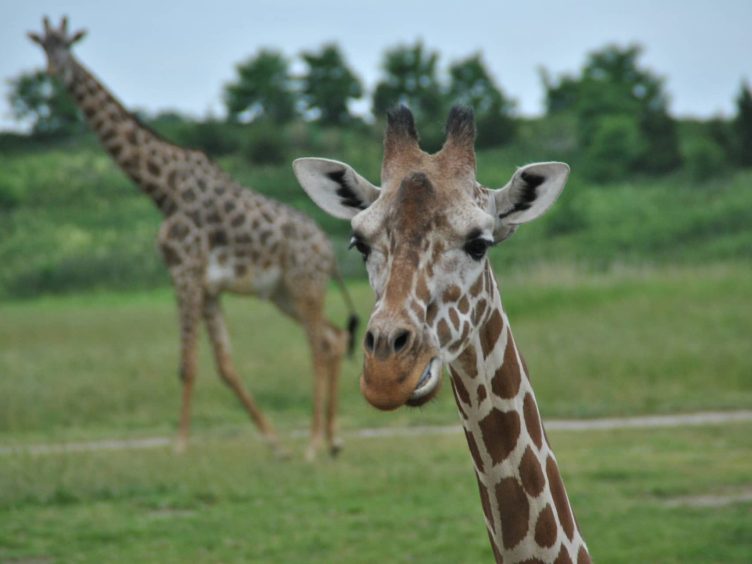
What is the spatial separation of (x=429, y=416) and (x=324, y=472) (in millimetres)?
3602

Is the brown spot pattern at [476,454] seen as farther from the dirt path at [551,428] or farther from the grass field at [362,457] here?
the dirt path at [551,428]

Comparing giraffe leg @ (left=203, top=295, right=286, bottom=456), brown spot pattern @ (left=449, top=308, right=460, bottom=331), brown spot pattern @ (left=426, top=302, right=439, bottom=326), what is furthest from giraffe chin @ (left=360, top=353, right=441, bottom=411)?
giraffe leg @ (left=203, top=295, right=286, bottom=456)

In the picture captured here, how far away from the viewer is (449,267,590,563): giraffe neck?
12.2 feet

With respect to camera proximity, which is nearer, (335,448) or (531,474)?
(531,474)

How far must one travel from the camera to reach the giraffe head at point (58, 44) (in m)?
11.7

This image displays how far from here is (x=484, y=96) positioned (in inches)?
1960

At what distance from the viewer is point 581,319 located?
18672 millimetres

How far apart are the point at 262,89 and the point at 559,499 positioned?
49354 mm

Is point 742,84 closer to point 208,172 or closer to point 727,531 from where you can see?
point 208,172

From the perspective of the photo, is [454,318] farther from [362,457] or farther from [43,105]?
[43,105]

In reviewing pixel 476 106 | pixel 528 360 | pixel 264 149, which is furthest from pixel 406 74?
pixel 528 360

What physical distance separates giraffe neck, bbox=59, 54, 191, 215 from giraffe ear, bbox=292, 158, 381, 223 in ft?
23.9

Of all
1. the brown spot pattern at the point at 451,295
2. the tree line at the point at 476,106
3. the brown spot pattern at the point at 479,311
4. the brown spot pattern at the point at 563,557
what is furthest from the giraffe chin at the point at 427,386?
the tree line at the point at 476,106

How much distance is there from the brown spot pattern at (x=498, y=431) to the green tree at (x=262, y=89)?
4827cm
